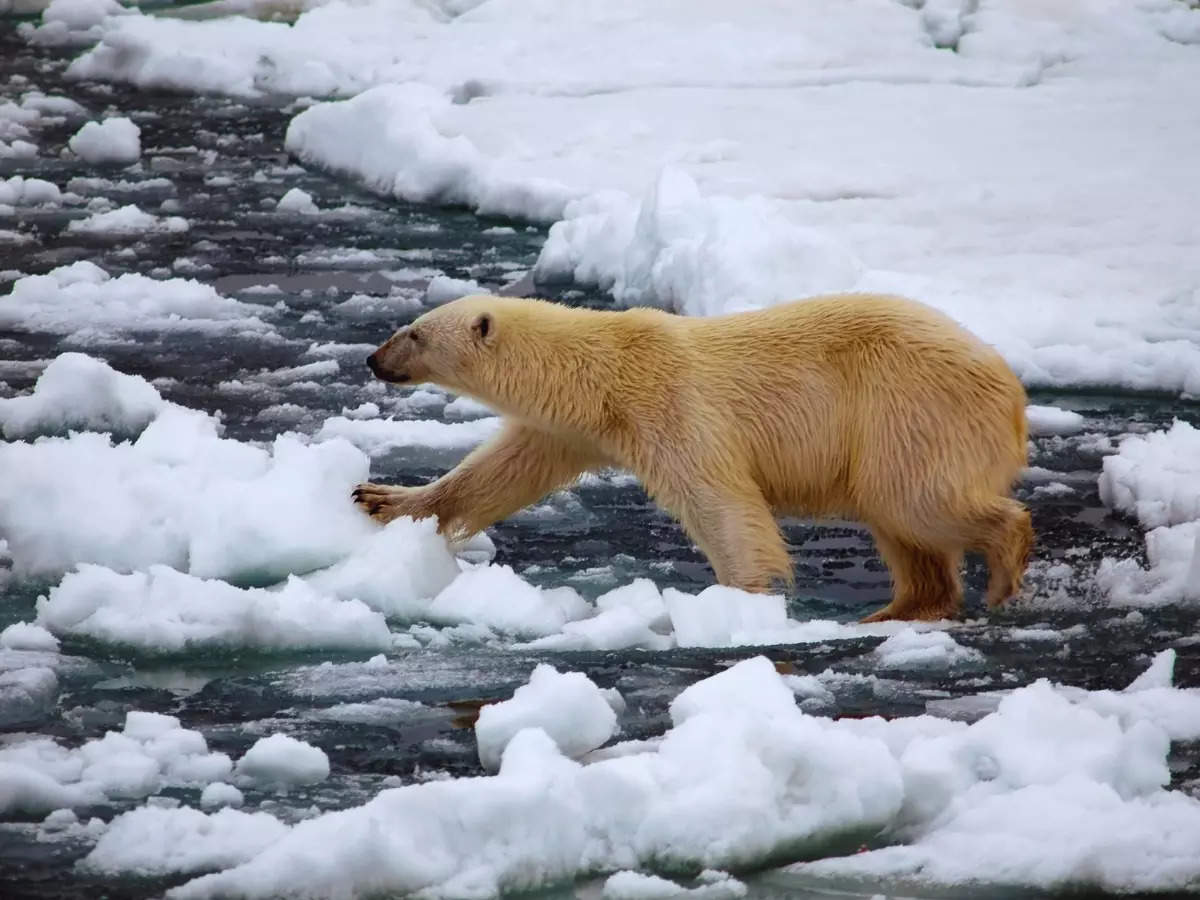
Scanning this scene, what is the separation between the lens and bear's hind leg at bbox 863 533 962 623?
537 cm

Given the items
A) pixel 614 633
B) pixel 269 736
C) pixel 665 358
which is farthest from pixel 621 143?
pixel 269 736

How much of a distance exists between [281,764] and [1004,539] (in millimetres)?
2458

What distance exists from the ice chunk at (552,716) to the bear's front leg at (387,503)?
1.85m

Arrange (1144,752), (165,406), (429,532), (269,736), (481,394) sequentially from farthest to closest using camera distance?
A: 1. (165,406)
2. (481,394)
3. (429,532)
4. (269,736)
5. (1144,752)

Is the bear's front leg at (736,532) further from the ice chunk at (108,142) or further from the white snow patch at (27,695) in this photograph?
the ice chunk at (108,142)

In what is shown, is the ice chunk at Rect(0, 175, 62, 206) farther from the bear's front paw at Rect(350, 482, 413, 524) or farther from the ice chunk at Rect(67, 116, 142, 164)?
the bear's front paw at Rect(350, 482, 413, 524)

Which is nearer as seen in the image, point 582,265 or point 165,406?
point 165,406

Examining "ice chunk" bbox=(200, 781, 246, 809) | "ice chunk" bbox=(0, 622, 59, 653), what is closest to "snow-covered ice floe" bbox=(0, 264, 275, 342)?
"ice chunk" bbox=(0, 622, 59, 653)

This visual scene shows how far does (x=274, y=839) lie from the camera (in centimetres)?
338

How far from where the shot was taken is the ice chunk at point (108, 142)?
12.2 metres

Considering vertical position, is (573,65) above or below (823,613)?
above

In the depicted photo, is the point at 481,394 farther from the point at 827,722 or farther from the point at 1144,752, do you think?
the point at 1144,752

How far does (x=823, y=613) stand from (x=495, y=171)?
5.67 meters

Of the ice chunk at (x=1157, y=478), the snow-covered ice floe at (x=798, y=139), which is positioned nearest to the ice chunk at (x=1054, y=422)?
the snow-covered ice floe at (x=798, y=139)
